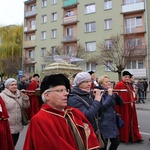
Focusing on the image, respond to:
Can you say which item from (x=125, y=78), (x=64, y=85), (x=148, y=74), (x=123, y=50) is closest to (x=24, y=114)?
(x=64, y=85)

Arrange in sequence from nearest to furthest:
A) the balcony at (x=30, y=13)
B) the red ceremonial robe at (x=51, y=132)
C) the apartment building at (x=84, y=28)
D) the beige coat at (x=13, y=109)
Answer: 1. the red ceremonial robe at (x=51, y=132)
2. the beige coat at (x=13, y=109)
3. the apartment building at (x=84, y=28)
4. the balcony at (x=30, y=13)

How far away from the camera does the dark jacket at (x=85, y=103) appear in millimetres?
3097

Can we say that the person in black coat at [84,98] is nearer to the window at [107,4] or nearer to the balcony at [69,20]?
the window at [107,4]

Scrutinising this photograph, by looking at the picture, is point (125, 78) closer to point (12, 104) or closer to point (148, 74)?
point (12, 104)

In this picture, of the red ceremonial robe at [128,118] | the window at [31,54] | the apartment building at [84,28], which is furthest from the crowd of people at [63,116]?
the window at [31,54]

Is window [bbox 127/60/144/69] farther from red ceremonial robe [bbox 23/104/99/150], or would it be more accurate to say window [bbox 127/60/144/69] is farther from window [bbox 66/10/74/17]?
red ceremonial robe [bbox 23/104/99/150]

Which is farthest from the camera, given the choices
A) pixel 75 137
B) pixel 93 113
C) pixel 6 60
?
pixel 6 60

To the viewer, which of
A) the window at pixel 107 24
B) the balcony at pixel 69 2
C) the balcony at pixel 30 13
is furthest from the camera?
the balcony at pixel 30 13

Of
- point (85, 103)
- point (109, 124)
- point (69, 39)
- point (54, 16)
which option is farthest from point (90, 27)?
point (85, 103)

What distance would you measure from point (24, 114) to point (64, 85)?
2.46 metres

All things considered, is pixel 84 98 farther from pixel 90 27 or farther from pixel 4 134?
pixel 90 27

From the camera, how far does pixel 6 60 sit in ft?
128

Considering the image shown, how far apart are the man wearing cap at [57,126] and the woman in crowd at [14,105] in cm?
220

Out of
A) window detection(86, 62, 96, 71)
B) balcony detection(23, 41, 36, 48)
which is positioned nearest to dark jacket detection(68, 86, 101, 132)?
window detection(86, 62, 96, 71)
